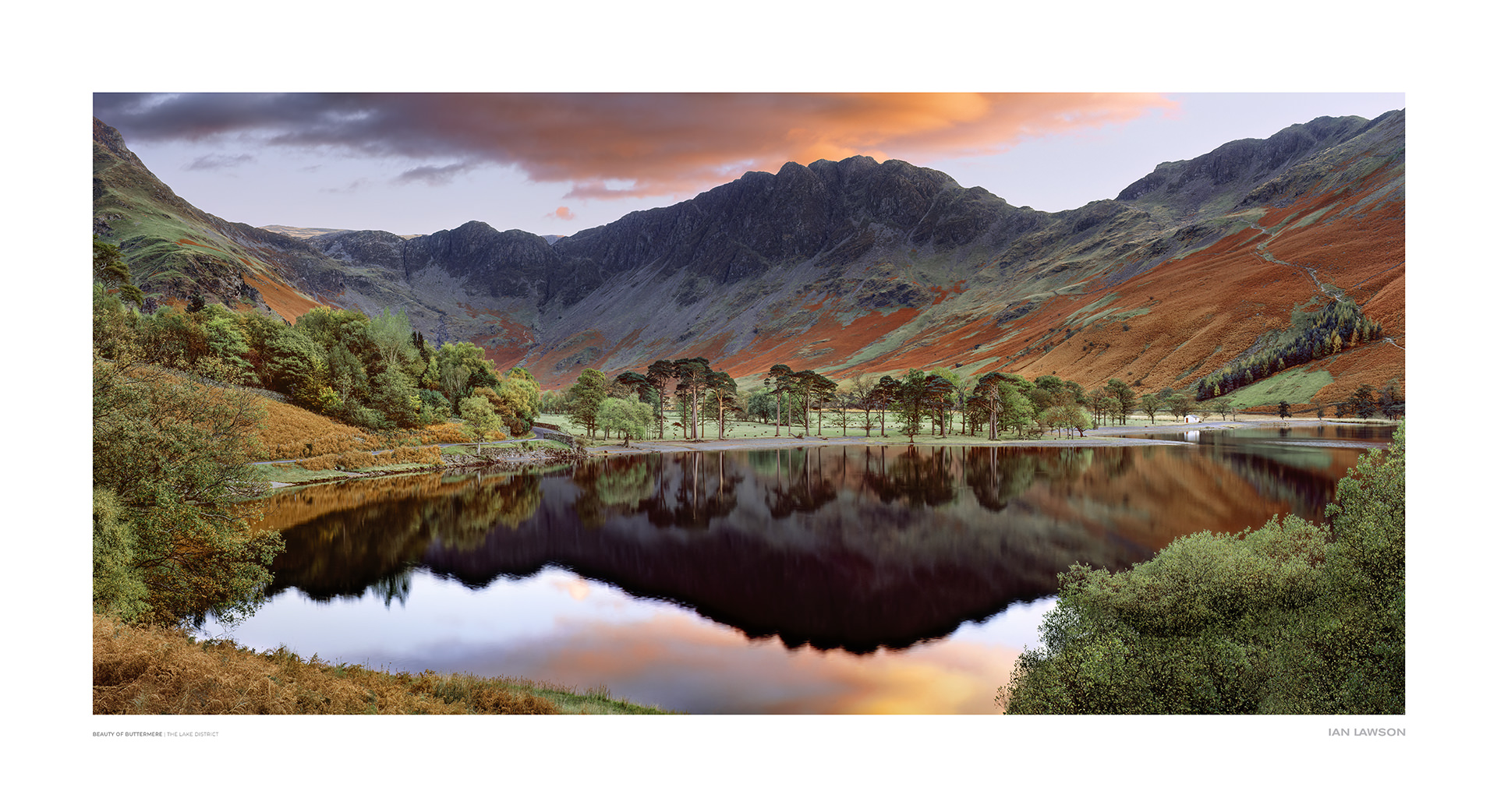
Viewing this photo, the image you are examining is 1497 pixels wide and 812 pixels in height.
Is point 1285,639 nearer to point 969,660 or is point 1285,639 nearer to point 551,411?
point 969,660

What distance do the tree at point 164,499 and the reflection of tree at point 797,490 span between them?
2093 centimetres

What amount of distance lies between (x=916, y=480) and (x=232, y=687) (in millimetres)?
35430

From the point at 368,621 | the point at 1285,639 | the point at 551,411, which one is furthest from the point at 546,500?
the point at 551,411

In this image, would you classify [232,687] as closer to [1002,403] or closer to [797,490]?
[797,490]

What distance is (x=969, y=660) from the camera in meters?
13.5

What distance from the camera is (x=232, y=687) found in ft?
28.2

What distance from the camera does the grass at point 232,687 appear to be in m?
8.62

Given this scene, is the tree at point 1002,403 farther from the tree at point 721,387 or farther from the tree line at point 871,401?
the tree at point 721,387

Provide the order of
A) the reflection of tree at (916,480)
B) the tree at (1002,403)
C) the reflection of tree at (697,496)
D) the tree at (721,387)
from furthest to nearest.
→ the tree at (721,387) < the tree at (1002,403) < the reflection of tree at (916,480) < the reflection of tree at (697,496)

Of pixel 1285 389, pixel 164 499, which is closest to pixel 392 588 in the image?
pixel 164 499

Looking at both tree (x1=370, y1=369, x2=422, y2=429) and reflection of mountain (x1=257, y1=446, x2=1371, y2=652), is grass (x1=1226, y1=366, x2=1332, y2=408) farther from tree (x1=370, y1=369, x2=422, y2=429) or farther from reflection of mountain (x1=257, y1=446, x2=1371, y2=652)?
tree (x1=370, y1=369, x2=422, y2=429)

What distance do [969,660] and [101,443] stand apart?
63.9 feet

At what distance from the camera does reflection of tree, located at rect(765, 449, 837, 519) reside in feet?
99.7

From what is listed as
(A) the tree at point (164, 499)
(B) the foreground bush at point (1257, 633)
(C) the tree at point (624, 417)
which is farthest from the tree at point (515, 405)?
(B) the foreground bush at point (1257, 633)
